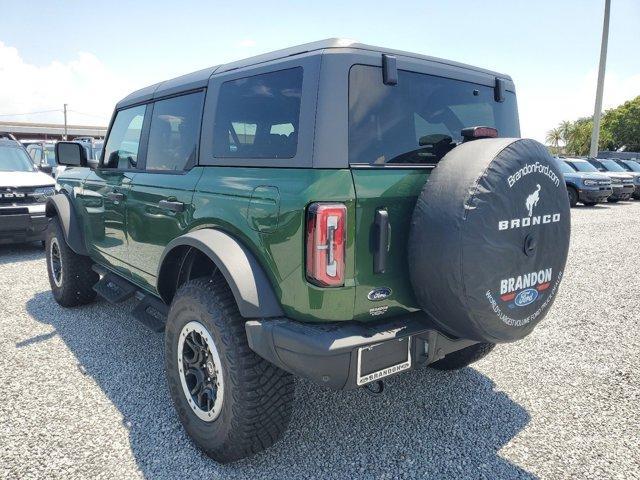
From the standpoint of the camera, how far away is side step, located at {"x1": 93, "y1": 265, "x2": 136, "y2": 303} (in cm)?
368

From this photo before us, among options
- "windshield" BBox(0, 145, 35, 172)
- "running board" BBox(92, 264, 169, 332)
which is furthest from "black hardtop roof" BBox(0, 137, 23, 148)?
"running board" BBox(92, 264, 169, 332)

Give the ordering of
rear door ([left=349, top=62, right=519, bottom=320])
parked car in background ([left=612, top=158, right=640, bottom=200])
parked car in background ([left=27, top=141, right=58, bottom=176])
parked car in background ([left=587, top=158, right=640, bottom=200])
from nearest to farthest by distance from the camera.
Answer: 1. rear door ([left=349, top=62, right=519, bottom=320])
2. parked car in background ([left=27, top=141, right=58, bottom=176])
3. parked car in background ([left=587, top=158, right=640, bottom=200])
4. parked car in background ([left=612, top=158, right=640, bottom=200])

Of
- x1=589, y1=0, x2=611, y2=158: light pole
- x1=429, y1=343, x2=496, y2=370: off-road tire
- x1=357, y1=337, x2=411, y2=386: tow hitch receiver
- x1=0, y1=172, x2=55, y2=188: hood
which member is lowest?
x1=429, y1=343, x2=496, y2=370: off-road tire

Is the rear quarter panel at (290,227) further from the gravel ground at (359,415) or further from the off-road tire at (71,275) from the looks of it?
the off-road tire at (71,275)

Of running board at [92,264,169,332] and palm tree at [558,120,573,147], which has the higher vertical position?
palm tree at [558,120,573,147]

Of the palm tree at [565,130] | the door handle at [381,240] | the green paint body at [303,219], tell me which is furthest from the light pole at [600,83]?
the palm tree at [565,130]

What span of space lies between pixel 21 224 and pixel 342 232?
6.53 m

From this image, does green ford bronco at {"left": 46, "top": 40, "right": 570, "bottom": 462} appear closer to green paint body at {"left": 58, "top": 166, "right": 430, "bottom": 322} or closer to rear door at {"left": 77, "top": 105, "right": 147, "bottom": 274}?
green paint body at {"left": 58, "top": 166, "right": 430, "bottom": 322}

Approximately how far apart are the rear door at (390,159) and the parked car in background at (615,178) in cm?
1568

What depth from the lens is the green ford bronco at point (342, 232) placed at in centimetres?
202

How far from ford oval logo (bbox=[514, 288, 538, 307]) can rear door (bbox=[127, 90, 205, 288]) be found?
1.77 meters

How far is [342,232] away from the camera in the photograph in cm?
200

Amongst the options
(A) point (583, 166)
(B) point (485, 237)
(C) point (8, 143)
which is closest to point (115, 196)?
(B) point (485, 237)

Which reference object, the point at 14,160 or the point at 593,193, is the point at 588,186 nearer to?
the point at 593,193
